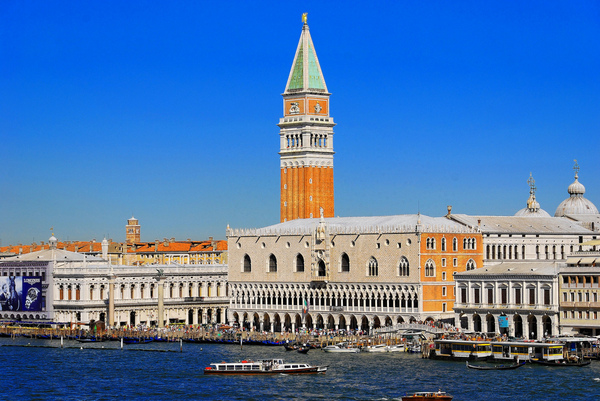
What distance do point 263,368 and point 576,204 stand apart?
164ft

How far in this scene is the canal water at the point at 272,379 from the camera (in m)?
83.8

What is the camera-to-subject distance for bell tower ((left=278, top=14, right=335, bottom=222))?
136125 mm

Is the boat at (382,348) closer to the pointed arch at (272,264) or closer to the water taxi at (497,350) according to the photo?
the water taxi at (497,350)

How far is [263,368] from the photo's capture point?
93.1 metres

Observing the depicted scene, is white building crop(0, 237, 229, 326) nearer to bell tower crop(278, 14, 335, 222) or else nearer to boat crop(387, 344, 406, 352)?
bell tower crop(278, 14, 335, 222)

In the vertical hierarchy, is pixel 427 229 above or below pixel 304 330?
above

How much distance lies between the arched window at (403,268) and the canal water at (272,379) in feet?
36.6

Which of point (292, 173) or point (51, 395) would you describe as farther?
point (292, 173)

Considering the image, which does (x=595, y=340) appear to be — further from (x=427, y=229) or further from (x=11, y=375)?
(x=11, y=375)

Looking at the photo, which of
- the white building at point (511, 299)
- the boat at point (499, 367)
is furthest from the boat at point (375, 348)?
the boat at point (499, 367)

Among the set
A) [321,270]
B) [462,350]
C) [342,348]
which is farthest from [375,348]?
[321,270]

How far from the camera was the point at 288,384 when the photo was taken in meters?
88.5

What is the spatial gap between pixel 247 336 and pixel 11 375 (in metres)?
26.2

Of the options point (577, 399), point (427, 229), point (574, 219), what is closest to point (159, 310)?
point (427, 229)
